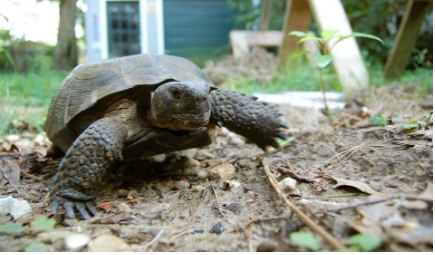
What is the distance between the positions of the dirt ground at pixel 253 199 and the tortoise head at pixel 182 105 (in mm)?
389

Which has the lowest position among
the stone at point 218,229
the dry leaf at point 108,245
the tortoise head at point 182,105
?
the stone at point 218,229

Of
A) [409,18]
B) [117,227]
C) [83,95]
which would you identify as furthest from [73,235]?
[409,18]

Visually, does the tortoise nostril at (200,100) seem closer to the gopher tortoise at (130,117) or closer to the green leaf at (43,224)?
the gopher tortoise at (130,117)

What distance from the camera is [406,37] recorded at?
15.1 feet

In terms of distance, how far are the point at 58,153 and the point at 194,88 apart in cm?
155

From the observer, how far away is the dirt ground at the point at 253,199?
3.48ft

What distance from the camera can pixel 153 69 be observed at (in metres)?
2.09

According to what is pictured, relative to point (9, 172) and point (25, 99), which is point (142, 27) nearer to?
point (25, 99)

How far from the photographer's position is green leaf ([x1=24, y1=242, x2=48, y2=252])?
1106 mm

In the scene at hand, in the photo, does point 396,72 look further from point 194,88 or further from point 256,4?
point 256,4

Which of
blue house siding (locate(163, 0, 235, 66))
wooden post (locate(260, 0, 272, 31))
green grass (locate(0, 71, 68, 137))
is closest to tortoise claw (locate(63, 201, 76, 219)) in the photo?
green grass (locate(0, 71, 68, 137))

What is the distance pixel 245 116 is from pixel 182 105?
59cm

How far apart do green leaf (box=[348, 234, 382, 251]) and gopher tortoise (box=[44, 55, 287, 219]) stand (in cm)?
105

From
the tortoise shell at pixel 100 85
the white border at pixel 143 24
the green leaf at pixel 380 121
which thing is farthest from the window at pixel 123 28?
the green leaf at pixel 380 121
